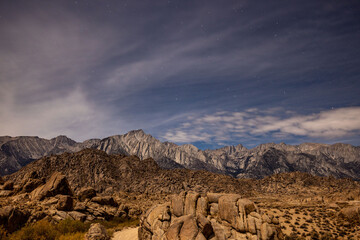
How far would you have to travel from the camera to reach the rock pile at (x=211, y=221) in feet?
40.1

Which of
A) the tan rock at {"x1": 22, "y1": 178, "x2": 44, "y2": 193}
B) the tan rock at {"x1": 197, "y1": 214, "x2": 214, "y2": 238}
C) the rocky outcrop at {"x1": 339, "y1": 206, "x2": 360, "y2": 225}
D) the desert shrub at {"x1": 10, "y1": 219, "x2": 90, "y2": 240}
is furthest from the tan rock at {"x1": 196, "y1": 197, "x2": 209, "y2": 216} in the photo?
the tan rock at {"x1": 22, "y1": 178, "x2": 44, "y2": 193}

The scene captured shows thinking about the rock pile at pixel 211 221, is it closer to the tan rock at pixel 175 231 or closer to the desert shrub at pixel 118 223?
the tan rock at pixel 175 231

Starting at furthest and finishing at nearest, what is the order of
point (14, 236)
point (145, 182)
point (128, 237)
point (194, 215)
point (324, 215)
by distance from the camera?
point (145, 182), point (324, 215), point (128, 237), point (14, 236), point (194, 215)

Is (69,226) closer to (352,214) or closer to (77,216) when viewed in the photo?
(77,216)

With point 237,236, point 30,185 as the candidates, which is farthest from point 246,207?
point 30,185

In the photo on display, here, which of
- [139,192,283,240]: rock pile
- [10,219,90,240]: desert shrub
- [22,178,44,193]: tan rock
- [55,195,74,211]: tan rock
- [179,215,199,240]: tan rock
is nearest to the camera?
[179,215,199,240]: tan rock

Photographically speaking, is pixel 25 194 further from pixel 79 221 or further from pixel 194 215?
pixel 194 215

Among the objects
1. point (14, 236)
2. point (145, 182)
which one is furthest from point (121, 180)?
point (14, 236)

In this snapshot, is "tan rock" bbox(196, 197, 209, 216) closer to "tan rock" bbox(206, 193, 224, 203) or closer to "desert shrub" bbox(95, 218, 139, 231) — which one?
"tan rock" bbox(206, 193, 224, 203)

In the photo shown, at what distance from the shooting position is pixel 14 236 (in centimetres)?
1559

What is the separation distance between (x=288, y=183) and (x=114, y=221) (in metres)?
96.2

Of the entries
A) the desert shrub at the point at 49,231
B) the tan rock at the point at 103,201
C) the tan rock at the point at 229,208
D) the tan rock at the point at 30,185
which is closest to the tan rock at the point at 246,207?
the tan rock at the point at 229,208

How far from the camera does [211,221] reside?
13609 millimetres

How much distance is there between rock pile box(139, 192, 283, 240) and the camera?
40.1 ft
